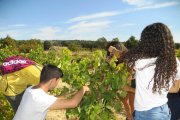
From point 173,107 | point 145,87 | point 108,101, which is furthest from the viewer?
point 173,107

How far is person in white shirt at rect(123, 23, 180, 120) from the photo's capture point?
3.03 meters

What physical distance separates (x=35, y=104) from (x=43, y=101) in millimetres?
75

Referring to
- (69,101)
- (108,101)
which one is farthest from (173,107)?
(69,101)

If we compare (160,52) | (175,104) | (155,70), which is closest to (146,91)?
(155,70)

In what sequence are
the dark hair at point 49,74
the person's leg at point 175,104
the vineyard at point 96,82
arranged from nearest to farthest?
1. the dark hair at point 49,74
2. the vineyard at point 96,82
3. the person's leg at point 175,104

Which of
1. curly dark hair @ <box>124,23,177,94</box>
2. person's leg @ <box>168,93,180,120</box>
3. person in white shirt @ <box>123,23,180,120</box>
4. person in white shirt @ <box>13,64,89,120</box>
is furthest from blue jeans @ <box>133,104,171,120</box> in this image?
person's leg @ <box>168,93,180,120</box>

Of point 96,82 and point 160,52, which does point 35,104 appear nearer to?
point 96,82

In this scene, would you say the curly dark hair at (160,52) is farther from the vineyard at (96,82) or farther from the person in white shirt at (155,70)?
the vineyard at (96,82)

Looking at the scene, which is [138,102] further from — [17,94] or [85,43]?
[85,43]

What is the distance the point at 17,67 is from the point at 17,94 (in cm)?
31

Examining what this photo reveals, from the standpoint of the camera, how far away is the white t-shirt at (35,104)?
3096 mm

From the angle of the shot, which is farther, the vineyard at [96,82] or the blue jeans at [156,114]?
the vineyard at [96,82]

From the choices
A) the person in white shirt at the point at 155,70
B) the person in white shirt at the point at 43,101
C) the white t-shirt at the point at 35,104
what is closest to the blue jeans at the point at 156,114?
the person in white shirt at the point at 155,70

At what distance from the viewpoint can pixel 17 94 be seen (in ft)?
13.1
